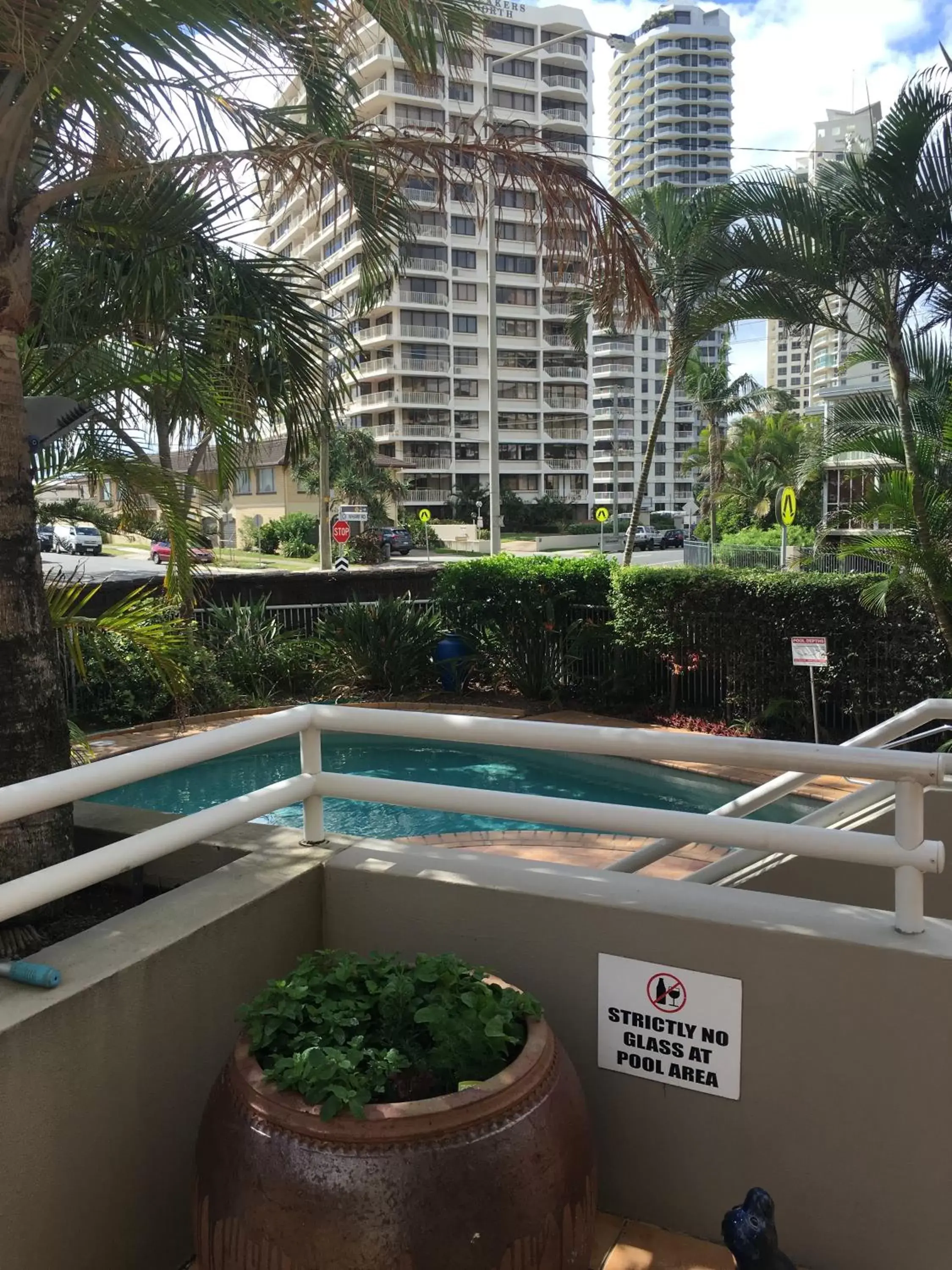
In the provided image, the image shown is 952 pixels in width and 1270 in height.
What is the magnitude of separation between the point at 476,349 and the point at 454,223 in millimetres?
8613

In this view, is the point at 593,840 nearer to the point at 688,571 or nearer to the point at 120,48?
the point at 688,571

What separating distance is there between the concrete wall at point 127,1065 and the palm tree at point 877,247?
22.5 ft

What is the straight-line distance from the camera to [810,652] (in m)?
8.38

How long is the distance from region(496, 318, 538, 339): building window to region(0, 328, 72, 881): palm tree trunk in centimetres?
6786

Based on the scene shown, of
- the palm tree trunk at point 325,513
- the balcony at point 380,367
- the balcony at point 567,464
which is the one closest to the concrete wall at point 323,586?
the palm tree trunk at point 325,513

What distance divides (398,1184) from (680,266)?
1065 centimetres

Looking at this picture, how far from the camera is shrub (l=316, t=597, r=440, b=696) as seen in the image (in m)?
12.3

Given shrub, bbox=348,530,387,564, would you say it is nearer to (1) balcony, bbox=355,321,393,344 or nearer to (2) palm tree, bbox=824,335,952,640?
(1) balcony, bbox=355,321,393,344

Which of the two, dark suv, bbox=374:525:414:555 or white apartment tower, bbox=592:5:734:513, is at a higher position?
white apartment tower, bbox=592:5:734:513

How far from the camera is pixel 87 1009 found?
1.99 m

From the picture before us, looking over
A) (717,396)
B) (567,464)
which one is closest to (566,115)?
(567,464)

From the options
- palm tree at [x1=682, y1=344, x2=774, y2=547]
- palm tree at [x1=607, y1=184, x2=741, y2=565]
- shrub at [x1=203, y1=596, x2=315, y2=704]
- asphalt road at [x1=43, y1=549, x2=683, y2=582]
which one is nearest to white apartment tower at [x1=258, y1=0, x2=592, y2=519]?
palm tree at [x1=682, y1=344, x2=774, y2=547]

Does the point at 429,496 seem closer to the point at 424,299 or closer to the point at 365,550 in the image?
the point at 424,299

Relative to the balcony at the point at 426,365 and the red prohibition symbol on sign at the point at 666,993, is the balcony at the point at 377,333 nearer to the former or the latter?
the balcony at the point at 426,365
